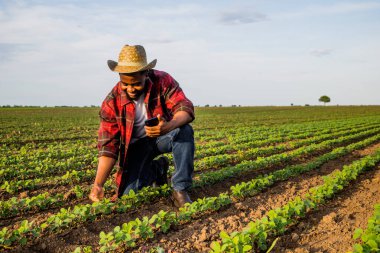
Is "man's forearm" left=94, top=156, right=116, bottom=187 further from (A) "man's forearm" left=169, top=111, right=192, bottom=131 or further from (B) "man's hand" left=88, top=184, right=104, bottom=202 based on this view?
(A) "man's forearm" left=169, top=111, right=192, bottom=131

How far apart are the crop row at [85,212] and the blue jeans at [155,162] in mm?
229

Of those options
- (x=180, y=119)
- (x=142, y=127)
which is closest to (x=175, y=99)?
(x=180, y=119)

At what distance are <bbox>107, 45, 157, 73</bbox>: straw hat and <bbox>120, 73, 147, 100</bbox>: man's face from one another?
0.08m

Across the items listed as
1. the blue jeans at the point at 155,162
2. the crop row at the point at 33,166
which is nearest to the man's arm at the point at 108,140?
the blue jeans at the point at 155,162

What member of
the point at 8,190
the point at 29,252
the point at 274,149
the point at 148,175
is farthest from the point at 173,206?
the point at 274,149

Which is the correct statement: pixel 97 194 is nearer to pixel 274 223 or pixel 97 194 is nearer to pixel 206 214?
pixel 206 214

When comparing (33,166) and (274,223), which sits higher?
(274,223)

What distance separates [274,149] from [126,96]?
6772 millimetres

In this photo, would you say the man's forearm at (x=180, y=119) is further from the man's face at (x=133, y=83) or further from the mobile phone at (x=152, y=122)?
the man's face at (x=133, y=83)

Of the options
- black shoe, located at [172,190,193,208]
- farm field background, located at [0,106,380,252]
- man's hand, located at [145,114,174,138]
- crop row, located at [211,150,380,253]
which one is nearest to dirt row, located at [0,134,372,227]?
farm field background, located at [0,106,380,252]

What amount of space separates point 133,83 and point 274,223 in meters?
2.10

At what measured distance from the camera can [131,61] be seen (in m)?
4.09

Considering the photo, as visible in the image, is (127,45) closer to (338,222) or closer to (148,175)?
(148,175)

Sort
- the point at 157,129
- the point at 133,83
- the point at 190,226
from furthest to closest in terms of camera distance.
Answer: the point at 133,83 → the point at 157,129 → the point at 190,226
